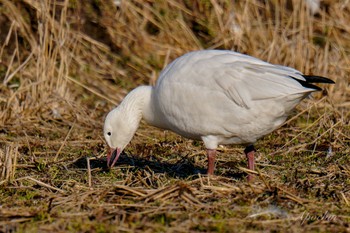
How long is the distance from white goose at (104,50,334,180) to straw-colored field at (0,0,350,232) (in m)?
0.39

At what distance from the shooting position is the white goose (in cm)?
530

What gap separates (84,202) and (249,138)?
1.37 metres

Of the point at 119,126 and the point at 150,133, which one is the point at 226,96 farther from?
the point at 150,133

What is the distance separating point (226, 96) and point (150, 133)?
8.28 ft

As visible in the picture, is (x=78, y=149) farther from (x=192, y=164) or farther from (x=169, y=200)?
(x=169, y=200)

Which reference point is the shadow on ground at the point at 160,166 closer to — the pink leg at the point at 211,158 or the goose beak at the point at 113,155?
the goose beak at the point at 113,155

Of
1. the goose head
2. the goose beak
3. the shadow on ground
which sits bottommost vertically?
the shadow on ground

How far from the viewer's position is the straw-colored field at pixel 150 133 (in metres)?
4.77

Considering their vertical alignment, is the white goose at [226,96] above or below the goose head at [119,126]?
above

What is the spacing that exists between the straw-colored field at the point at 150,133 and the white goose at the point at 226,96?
0.39 metres

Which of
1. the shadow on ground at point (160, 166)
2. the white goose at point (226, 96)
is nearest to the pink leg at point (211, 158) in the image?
the white goose at point (226, 96)

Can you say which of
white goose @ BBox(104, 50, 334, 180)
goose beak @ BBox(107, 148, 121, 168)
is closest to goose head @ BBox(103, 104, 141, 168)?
goose beak @ BBox(107, 148, 121, 168)

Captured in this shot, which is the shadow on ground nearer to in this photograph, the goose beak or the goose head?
the goose beak

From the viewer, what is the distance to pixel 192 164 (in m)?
6.53
